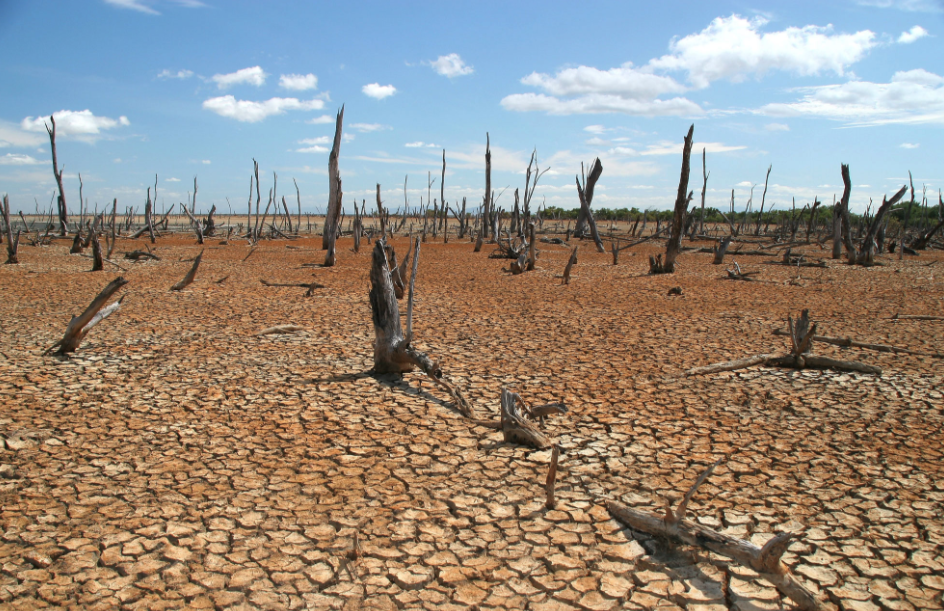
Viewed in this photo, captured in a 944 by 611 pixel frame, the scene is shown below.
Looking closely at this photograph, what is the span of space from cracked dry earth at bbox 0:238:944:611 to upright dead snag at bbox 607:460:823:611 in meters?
0.09

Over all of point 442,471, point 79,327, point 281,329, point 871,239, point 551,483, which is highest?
point 871,239

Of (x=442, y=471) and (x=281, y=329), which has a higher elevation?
(x=281, y=329)

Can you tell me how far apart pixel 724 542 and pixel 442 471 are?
5.65 ft

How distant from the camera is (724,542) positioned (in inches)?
110

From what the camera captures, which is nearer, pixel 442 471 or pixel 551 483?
pixel 551 483

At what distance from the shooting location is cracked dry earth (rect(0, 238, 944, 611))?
2691mm

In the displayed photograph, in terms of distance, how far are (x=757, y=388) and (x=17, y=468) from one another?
19.1 feet

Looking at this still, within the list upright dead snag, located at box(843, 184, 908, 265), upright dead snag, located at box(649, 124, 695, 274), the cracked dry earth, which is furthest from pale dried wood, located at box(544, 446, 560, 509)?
upright dead snag, located at box(843, 184, 908, 265)

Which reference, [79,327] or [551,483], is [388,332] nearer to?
[551,483]

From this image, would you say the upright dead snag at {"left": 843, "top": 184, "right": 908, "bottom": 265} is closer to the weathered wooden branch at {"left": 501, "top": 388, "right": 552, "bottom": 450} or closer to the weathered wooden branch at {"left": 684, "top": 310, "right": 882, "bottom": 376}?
the weathered wooden branch at {"left": 684, "top": 310, "right": 882, "bottom": 376}

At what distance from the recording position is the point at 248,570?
2.76m

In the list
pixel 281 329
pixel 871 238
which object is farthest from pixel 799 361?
pixel 871 238

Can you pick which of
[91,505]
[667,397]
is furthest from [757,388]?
[91,505]

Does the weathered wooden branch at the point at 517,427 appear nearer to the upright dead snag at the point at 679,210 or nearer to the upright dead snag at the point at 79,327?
the upright dead snag at the point at 79,327
